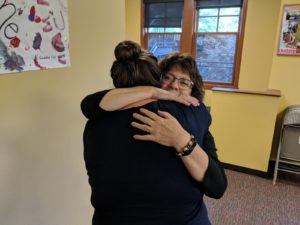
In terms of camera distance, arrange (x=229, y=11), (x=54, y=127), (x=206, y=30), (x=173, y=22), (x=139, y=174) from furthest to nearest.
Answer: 1. (x=173, y=22)
2. (x=206, y=30)
3. (x=229, y=11)
4. (x=54, y=127)
5. (x=139, y=174)

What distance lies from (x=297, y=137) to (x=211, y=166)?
7.37 ft

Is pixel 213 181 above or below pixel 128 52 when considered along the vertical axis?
below

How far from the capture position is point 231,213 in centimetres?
231

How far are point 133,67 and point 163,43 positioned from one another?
13.7ft

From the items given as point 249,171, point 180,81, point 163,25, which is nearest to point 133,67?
point 180,81

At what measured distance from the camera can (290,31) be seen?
259 cm

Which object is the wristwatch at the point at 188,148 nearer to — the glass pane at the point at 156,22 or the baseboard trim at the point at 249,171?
the baseboard trim at the point at 249,171

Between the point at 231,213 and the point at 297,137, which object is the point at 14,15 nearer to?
the point at 231,213

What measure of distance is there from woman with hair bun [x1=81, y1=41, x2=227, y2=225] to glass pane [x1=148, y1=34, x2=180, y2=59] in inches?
152

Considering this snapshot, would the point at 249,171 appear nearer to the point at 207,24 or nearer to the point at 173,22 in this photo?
the point at 207,24

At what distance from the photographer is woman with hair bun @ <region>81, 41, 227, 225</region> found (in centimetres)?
75

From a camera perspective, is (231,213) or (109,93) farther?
(231,213)

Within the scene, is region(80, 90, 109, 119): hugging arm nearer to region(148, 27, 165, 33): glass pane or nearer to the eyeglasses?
the eyeglasses

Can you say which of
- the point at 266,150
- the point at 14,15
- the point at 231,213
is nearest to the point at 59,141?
the point at 14,15
